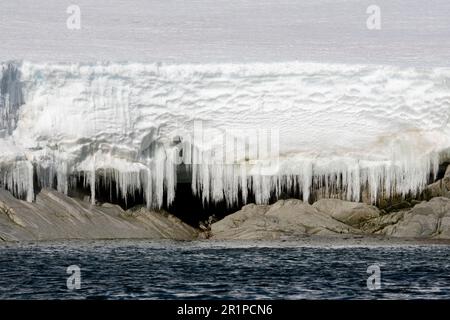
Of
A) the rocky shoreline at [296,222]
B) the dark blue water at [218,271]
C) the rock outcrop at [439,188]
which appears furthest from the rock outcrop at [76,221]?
the rock outcrop at [439,188]

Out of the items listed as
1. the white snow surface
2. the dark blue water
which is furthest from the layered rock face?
the dark blue water

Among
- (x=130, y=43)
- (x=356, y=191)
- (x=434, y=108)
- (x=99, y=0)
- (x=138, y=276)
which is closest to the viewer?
(x=138, y=276)

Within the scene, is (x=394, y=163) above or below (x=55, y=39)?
below

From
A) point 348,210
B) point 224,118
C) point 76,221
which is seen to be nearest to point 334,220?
point 348,210

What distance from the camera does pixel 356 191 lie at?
29047 millimetres

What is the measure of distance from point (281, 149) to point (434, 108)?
147 inches

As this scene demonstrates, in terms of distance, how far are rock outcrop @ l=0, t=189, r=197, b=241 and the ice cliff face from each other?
0.51 meters

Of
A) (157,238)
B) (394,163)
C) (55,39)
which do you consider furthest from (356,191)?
→ (55,39)

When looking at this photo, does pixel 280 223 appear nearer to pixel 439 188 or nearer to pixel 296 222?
pixel 296 222

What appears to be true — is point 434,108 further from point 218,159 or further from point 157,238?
point 157,238

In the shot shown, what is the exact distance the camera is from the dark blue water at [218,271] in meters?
19.3

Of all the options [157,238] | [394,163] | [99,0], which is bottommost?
[157,238]

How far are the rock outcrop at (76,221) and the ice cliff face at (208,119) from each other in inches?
20.2

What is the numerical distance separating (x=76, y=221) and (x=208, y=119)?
15.9ft
